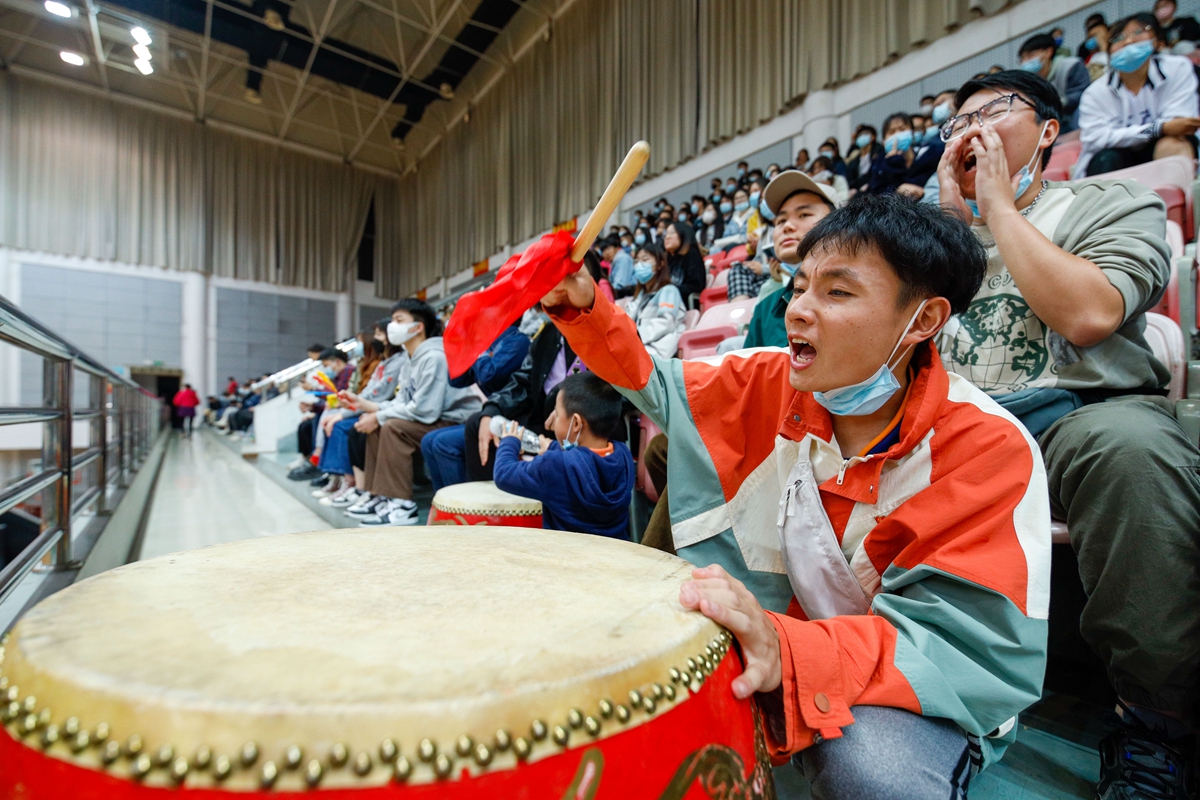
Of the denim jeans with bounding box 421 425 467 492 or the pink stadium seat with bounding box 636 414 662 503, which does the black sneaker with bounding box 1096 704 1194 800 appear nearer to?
the pink stadium seat with bounding box 636 414 662 503

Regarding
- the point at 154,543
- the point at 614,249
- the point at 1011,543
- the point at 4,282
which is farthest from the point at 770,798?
the point at 4,282

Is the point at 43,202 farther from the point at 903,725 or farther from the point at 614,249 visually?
the point at 903,725

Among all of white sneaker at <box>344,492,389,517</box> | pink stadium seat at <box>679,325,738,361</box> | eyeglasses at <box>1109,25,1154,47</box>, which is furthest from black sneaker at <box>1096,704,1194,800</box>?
eyeglasses at <box>1109,25,1154,47</box>

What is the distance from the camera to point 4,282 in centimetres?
1050

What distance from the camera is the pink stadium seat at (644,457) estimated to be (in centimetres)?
180

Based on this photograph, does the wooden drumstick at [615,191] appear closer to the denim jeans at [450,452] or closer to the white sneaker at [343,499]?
the denim jeans at [450,452]

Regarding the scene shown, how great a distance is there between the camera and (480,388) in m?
2.44

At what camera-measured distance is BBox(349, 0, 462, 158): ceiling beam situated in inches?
373

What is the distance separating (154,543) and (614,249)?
4.68 meters

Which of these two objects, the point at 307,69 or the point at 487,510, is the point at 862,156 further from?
the point at 307,69

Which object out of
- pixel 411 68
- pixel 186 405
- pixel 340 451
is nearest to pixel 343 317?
pixel 186 405

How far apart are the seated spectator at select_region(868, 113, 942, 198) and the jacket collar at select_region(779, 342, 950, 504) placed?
2.67 m

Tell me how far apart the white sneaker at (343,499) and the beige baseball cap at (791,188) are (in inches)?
96.7

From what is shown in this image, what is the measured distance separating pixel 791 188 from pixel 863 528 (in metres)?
1.13
